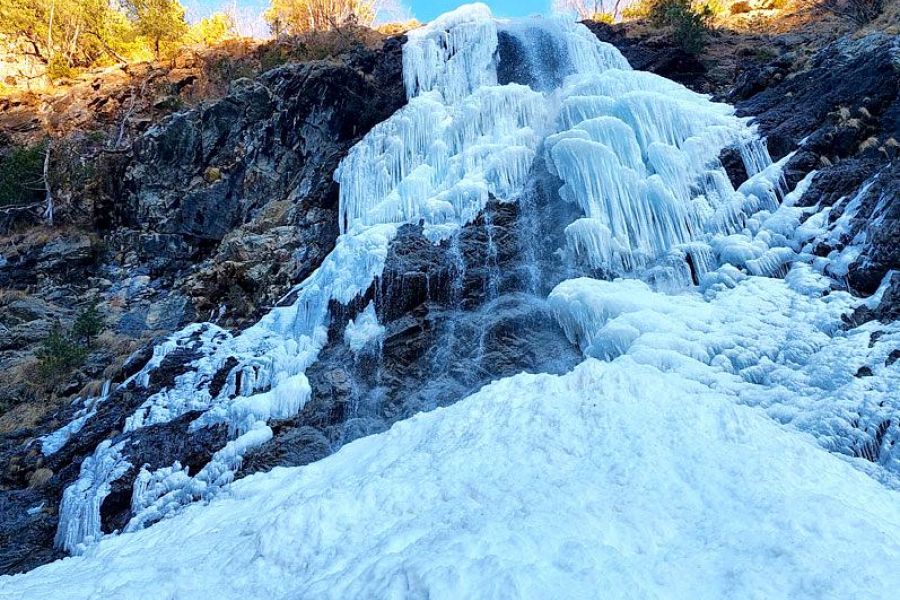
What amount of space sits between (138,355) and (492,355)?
6231 mm

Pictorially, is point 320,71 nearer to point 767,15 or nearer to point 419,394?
point 419,394

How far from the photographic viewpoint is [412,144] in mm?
12586

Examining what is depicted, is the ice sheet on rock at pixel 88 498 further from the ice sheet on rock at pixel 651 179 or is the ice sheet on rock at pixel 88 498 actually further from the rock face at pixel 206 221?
the ice sheet on rock at pixel 651 179

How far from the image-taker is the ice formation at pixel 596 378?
3.42 meters

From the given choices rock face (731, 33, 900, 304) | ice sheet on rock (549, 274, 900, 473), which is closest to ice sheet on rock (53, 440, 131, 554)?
ice sheet on rock (549, 274, 900, 473)

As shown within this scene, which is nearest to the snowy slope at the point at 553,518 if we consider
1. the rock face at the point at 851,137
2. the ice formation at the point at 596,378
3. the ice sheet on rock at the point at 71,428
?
the ice formation at the point at 596,378

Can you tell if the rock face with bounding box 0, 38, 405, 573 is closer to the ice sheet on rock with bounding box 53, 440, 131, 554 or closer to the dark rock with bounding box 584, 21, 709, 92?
the ice sheet on rock with bounding box 53, 440, 131, 554

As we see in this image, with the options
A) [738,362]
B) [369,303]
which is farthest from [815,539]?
[369,303]

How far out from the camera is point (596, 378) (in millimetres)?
5184

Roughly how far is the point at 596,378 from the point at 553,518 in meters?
1.99

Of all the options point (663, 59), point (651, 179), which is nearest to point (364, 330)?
point (651, 179)

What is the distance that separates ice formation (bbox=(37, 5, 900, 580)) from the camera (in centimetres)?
342

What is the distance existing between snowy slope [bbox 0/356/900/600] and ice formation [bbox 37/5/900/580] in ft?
0.08

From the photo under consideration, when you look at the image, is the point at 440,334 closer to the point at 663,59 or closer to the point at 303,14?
the point at 663,59
